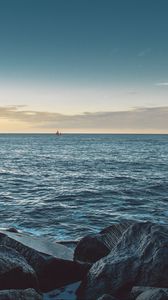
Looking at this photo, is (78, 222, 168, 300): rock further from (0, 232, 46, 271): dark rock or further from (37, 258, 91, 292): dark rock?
A: (0, 232, 46, 271): dark rock

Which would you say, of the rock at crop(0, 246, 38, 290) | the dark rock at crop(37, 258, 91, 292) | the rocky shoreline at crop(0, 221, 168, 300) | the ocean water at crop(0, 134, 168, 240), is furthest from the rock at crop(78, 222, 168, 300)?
the ocean water at crop(0, 134, 168, 240)

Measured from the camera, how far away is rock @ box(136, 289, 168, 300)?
7.47 m

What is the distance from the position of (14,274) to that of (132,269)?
2943mm

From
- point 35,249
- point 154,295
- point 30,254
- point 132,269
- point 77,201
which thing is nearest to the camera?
point 154,295

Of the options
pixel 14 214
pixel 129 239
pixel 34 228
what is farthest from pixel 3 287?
pixel 14 214

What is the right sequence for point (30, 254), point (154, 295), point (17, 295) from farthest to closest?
point (30, 254)
point (17, 295)
point (154, 295)

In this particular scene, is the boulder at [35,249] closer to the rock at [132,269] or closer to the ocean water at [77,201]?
the rock at [132,269]

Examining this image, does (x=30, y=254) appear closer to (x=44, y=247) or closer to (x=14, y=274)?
(x=44, y=247)

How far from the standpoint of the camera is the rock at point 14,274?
883 centimetres

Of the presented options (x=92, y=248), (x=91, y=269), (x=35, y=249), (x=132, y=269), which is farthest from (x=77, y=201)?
(x=132, y=269)

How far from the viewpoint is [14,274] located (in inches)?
352

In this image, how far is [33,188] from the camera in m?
32.4

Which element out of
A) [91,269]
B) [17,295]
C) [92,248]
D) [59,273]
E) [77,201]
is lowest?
[77,201]

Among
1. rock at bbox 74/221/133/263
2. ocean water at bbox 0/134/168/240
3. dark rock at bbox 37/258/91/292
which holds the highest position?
rock at bbox 74/221/133/263
